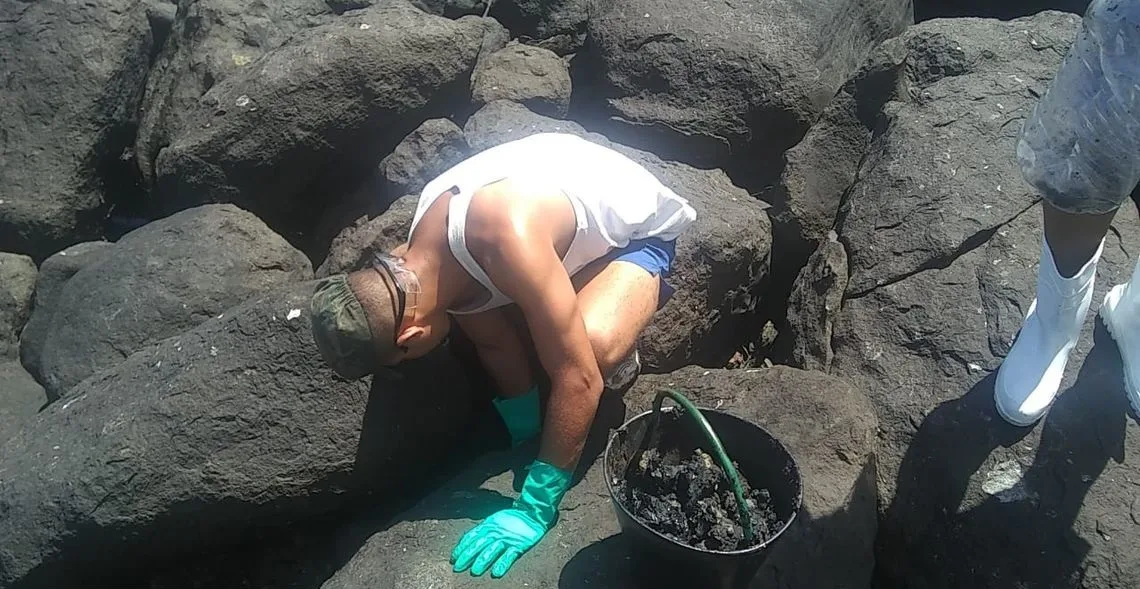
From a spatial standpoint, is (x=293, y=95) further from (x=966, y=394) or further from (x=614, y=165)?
(x=966, y=394)

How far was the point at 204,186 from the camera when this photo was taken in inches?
143

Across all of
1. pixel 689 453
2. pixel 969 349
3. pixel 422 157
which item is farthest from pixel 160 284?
pixel 969 349

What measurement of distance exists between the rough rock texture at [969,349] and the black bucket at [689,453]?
53cm

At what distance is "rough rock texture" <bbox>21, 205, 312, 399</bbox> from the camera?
10.8 feet

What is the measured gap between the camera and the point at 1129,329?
2.68 m

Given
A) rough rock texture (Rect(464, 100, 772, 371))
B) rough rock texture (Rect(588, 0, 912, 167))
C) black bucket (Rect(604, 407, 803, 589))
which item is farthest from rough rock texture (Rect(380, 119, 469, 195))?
black bucket (Rect(604, 407, 803, 589))

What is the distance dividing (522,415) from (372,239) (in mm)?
→ 775

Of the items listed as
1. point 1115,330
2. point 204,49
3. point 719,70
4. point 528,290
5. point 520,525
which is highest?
point 719,70

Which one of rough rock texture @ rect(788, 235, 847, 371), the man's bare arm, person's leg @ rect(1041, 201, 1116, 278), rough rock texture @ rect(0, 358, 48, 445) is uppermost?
person's leg @ rect(1041, 201, 1116, 278)

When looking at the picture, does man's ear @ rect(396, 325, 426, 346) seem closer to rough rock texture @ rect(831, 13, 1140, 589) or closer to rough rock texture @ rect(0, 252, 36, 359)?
rough rock texture @ rect(831, 13, 1140, 589)

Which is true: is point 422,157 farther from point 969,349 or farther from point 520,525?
point 969,349

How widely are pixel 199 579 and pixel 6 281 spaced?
157 cm

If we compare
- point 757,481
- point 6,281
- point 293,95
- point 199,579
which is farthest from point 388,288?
point 6,281

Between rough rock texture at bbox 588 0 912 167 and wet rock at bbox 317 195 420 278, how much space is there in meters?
0.98
